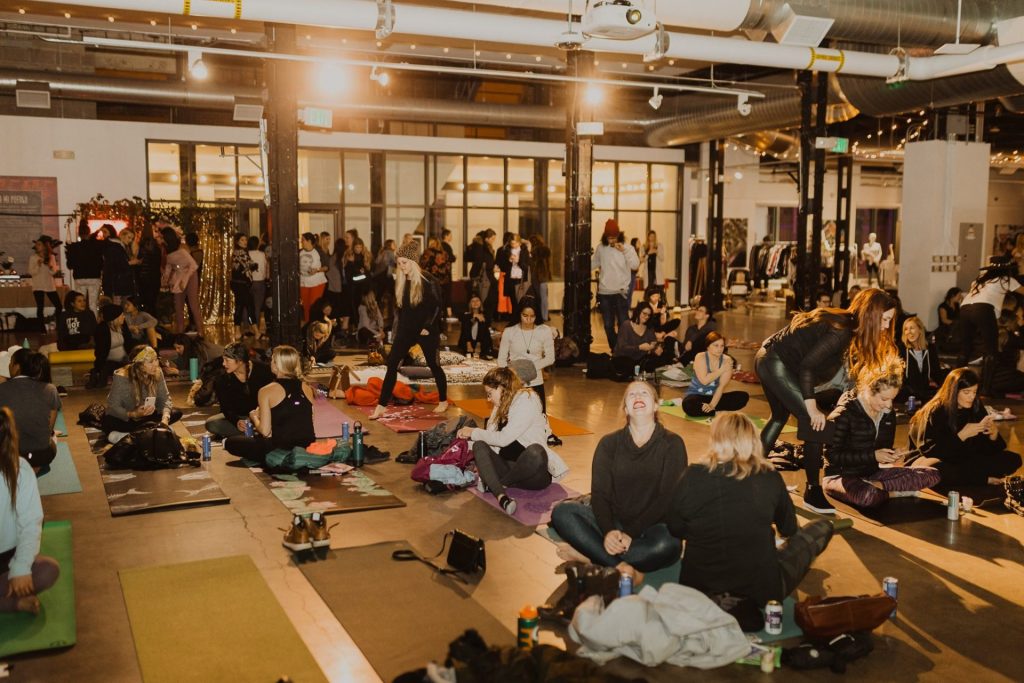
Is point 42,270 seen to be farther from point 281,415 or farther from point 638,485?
point 638,485

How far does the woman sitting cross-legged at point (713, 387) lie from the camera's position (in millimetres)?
9539

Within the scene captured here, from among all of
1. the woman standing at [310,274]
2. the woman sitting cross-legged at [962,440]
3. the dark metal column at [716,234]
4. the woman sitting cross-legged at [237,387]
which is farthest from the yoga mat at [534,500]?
the dark metal column at [716,234]

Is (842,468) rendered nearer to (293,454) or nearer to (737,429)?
(737,429)

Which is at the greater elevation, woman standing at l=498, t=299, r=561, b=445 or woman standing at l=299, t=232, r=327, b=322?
woman standing at l=299, t=232, r=327, b=322

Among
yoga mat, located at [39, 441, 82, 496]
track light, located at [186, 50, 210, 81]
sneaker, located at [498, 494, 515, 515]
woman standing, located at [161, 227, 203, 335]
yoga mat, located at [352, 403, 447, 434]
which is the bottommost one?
yoga mat, located at [39, 441, 82, 496]

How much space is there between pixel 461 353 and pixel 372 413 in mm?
4210

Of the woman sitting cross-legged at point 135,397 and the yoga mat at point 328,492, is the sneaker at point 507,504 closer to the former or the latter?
the yoga mat at point 328,492

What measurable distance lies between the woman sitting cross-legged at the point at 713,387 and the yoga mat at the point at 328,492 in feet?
12.0

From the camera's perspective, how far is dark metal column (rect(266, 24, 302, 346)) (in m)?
11.2

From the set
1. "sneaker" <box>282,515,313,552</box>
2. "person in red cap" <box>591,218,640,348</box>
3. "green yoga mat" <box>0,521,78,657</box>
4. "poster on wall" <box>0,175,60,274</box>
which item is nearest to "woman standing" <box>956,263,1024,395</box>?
"person in red cap" <box>591,218,640,348</box>

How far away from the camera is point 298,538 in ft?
18.3

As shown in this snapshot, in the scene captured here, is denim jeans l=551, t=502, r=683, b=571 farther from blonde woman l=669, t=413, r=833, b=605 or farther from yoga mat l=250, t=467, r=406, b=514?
yoga mat l=250, t=467, r=406, b=514

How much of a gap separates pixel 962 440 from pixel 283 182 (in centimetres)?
792

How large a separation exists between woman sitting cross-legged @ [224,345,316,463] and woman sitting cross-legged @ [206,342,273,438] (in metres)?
0.69
